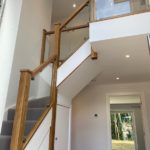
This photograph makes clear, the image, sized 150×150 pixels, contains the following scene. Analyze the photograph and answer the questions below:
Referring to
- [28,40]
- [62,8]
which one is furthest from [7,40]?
[62,8]

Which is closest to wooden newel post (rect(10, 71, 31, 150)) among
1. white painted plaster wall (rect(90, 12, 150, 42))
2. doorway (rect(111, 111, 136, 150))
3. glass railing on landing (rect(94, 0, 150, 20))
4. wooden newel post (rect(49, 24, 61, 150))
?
wooden newel post (rect(49, 24, 61, 150))

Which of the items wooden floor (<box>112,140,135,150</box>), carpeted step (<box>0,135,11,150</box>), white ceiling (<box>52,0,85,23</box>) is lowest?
wooden floor (<box>112,140,135,150</box>)

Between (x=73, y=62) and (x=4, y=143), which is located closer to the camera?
(x=4, y=143)

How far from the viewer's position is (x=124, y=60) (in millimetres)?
4117

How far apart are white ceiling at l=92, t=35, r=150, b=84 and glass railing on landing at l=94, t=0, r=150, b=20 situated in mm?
545

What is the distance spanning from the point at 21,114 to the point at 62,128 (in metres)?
2.03

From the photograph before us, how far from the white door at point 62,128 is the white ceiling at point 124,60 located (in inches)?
60.2

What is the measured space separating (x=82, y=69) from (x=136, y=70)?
1728mm

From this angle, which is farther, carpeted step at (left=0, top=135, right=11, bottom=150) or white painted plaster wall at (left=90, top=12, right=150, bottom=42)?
white painted plaster wall at (left=90, top=12, right=150, bottom=42)

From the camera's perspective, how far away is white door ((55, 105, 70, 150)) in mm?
3859

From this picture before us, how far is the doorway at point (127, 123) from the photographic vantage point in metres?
7.93

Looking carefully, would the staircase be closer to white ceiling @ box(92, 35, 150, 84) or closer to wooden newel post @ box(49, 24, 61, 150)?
wooden newel post @ box(49, 24, 61, 150)

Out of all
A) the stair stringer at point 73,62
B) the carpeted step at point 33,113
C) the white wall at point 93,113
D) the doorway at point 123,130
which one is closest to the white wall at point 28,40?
the carpeted step at point 33,113

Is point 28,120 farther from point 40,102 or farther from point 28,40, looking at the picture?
point 28,40
